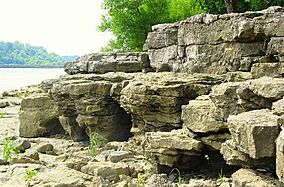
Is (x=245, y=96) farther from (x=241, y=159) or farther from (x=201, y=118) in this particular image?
(x=201, y=118)

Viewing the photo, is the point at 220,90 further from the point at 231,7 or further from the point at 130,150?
the point at 231,7

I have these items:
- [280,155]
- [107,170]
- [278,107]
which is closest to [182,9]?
[107,170]

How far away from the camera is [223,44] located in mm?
10688

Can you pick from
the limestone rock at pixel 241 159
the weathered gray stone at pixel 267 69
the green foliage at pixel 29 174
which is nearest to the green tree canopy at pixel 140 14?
the weathered gray stone at pixel 267 69

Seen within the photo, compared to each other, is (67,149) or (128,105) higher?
(128,105)

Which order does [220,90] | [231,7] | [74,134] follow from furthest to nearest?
[231,7], [74,134], [220,90]

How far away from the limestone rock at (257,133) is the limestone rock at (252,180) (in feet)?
0.97

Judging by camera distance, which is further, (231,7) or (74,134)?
(231,7)

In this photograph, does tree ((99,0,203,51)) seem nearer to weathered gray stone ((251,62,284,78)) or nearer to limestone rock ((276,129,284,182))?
weathered gray stone ((251,62,284,78))

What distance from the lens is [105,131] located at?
42.0ft

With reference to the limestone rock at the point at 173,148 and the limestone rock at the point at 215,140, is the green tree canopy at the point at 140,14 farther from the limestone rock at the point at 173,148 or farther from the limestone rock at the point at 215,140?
the limestone rock at the point at 215,140

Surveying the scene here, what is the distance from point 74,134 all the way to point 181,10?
54.0 feet

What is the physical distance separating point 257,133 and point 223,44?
5.32 m

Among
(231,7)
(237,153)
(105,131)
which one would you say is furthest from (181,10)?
(237,153)
